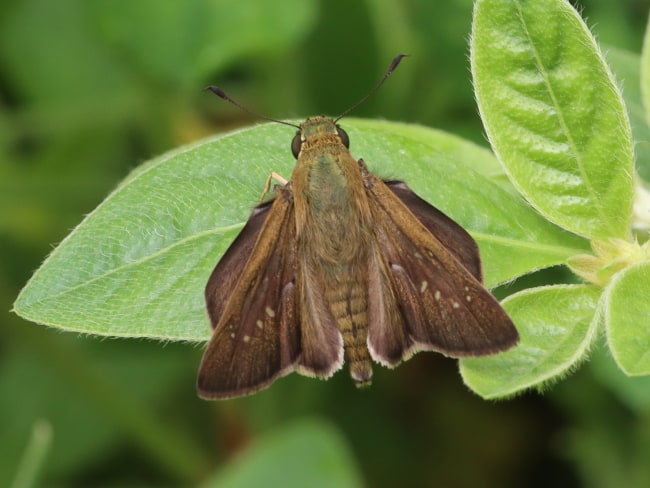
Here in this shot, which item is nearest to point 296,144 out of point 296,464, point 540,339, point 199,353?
point 540,339

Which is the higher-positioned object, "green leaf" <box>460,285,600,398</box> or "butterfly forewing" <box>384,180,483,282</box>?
"butterfly forewing" <box>384,180,483,282</box>

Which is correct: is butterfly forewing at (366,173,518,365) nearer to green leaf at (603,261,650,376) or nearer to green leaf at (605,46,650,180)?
green leaf at (603,261,650,376)

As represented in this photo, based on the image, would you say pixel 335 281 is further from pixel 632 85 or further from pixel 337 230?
pixel 632 85

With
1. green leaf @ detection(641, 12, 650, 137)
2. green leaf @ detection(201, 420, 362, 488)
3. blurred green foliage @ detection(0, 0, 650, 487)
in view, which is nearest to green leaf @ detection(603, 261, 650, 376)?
green leaf @ detection(641, 12, 650, 137)

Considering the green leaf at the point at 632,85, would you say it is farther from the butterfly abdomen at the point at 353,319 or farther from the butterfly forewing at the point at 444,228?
the butterfly abdomen at the point at 353,319

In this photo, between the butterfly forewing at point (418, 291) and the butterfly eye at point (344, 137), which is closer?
the butterfly forewing at point (418, 291)

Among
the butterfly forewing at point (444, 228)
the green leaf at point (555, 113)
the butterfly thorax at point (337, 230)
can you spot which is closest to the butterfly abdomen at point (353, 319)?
the butterfly thorax at point (337, 230)
